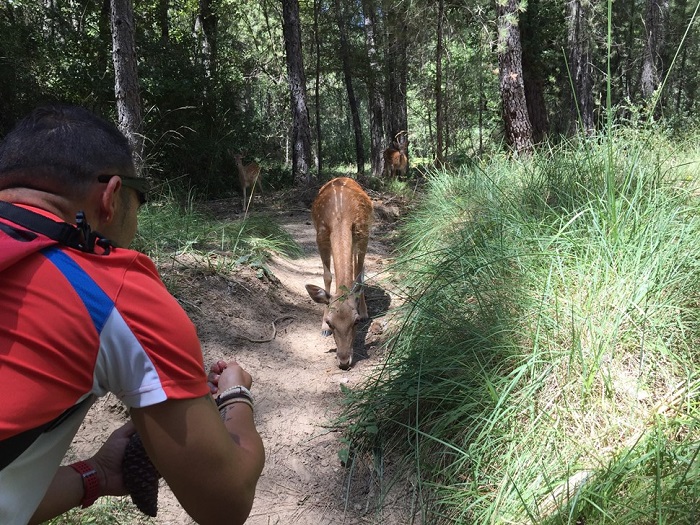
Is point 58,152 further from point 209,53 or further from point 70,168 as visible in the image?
point 209,53

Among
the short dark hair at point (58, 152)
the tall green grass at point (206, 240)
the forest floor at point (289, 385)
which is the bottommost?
the forest floor at point (289, 385)

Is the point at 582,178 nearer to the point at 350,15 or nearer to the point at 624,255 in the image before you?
the point at 624,255

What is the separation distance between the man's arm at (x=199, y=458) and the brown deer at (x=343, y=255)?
3519 millimetres

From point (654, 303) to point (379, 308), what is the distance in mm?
4037

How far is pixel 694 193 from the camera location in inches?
155

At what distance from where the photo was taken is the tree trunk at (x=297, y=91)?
11.8 meters

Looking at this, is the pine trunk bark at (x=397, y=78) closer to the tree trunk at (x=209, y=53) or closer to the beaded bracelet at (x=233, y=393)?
the tree trunk at (x=209, y=53)

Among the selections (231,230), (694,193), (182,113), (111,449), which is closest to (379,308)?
(231,230)

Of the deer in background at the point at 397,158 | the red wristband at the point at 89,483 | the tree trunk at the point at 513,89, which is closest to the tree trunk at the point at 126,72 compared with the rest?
the red wristband at the point at 89,483

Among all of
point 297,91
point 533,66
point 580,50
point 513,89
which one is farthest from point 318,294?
point 533,66

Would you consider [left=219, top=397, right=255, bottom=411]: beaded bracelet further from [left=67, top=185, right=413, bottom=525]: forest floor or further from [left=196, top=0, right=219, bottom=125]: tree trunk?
[left=196, top=0, right=219, bottom=125]: tree trunk

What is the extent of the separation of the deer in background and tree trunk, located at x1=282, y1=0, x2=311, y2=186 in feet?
17.6

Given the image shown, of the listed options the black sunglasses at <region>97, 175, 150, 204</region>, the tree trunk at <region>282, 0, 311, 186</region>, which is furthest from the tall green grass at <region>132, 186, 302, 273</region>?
the tree trunk at <region>282, 0, 311, 186</region>

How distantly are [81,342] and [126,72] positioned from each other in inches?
251
